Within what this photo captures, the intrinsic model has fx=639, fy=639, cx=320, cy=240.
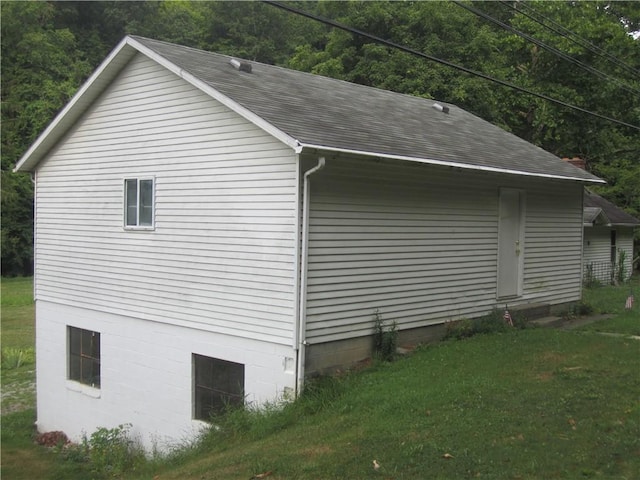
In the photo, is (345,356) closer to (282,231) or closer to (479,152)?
(282,231)

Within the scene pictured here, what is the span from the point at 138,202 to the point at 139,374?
306cm

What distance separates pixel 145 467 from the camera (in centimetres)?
949

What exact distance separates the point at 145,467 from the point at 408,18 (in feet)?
83.3

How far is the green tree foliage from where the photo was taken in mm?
27188

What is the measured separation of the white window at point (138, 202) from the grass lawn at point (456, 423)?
4.01 metres

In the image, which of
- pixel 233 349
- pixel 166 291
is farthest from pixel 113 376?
pixel 233 349

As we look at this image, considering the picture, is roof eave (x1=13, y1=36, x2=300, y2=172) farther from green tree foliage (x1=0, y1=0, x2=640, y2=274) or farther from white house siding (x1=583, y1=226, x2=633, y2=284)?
white house siding (x1=583, y1=226, x2=633, y2=284)

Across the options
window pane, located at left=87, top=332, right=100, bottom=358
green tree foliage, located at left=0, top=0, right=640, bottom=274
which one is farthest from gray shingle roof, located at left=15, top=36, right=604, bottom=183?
green tree foliage, located at left=0, top=0, right=640, bottom=274

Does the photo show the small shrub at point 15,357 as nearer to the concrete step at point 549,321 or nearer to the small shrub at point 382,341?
the small shrub at point 382,341

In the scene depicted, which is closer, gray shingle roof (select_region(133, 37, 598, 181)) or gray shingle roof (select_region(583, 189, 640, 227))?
gray shingle roof (select_region(133, 37, 598, 181))

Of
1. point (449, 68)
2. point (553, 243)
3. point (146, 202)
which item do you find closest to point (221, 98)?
point (146, 202)

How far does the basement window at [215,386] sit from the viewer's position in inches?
384

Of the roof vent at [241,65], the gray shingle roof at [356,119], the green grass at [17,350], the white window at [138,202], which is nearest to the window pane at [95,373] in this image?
the white window at [138,202]

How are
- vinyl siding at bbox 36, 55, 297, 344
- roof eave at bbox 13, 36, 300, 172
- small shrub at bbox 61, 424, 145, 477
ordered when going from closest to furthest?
roof eave at bbox 13, 36, 300, 172, vinyl siding at bbox 36, 55, 297, 344, small shrub at bbox 61, 424, 145, 477
